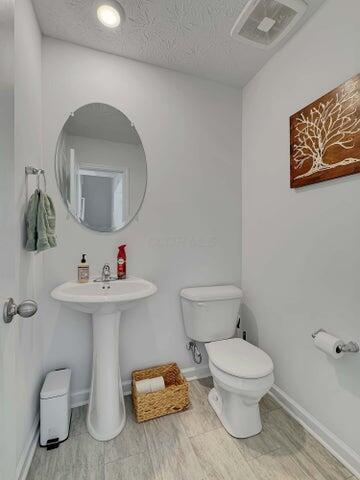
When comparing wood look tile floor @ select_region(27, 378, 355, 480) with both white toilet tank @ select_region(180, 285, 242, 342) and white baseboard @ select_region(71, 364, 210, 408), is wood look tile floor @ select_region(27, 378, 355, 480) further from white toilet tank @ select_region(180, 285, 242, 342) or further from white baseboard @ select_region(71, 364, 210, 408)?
white toilet tank @ select_region(180, 285, 242, 342)

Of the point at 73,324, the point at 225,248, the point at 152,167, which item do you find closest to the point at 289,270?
the point at 225,248

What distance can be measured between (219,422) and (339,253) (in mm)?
1229

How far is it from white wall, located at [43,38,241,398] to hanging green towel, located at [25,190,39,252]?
0.97 ft

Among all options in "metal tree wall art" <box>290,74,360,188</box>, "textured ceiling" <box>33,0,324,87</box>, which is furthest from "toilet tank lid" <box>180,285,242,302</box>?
"textured ceiling" <box>33,0,324,87</box>

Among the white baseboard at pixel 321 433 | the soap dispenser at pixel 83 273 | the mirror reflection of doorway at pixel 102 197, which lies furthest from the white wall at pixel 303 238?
the soap dispenser at pixel 83 273

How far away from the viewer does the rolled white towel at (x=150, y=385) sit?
154cm

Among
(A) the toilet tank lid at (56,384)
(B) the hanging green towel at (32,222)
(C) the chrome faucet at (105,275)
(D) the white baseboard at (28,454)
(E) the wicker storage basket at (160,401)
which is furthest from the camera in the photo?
(C) the chrome faucet at (105,275)

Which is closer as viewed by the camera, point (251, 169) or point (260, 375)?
point (260, 375)

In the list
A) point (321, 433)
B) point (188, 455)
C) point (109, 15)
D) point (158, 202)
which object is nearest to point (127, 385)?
point (188, 455)

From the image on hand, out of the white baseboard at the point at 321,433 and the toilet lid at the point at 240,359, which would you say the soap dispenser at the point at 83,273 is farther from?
the white baseboard at the point at 321,433

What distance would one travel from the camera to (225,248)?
6.56 ft

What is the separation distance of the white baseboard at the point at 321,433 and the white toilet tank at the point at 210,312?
1.68 feet

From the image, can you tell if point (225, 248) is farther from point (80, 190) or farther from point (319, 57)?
point (319, 57)

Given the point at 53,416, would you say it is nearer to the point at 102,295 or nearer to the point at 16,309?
the point at 102,295
